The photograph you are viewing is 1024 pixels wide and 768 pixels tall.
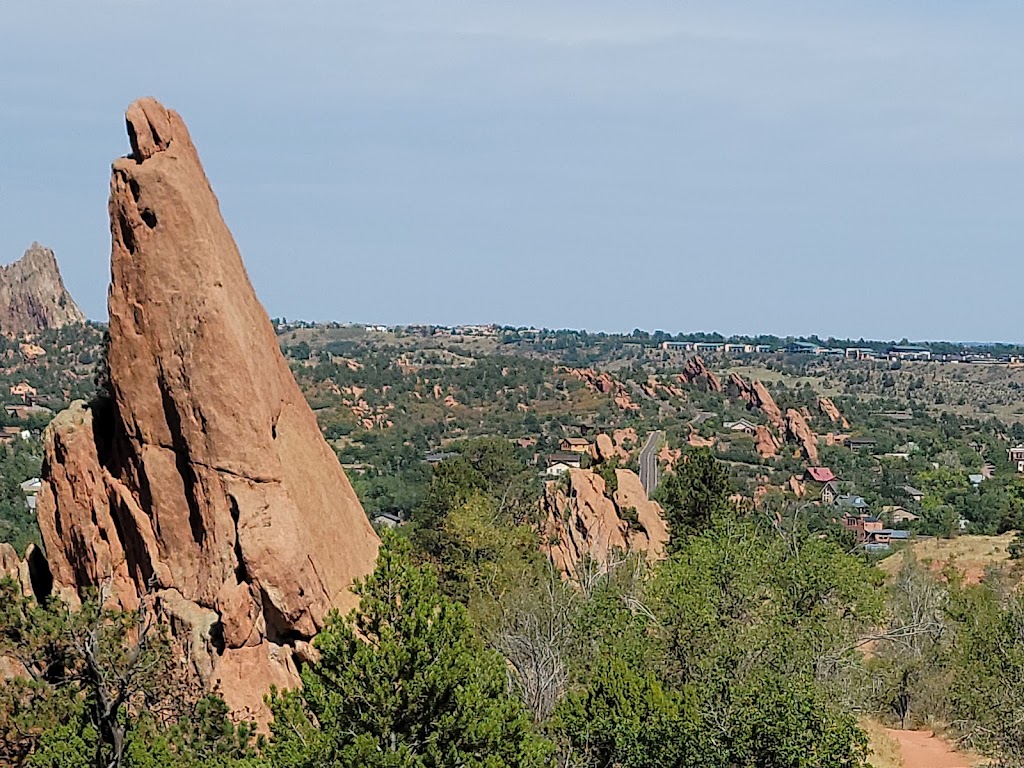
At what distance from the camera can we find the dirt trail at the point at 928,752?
81.4ft

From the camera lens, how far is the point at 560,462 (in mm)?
83500

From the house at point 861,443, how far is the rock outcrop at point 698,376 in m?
19.3

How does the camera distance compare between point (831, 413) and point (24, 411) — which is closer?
point (24, 411)

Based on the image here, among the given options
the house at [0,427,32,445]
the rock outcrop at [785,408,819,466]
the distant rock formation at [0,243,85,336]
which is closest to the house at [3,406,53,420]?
the house at [0,427,32,445]

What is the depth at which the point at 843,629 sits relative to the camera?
25562 mm

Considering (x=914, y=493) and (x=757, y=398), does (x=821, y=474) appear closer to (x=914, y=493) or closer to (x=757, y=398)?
(x=914, y=493)

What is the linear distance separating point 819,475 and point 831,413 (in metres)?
30.2

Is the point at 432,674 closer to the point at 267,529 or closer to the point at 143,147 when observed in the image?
the point at 267,529

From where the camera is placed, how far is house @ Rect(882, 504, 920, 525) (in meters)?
83.5

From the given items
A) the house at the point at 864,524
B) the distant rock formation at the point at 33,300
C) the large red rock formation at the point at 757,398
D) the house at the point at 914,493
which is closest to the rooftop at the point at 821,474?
the house at the point at 914,493

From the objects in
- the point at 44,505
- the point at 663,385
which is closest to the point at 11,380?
the point at 663,385

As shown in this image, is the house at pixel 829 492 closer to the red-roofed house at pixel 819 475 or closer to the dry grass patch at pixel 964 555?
the red-roofed house at pixel 819 475

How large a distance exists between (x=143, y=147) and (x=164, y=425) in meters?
4.92

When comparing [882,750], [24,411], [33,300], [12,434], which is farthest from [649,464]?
[33,300]
